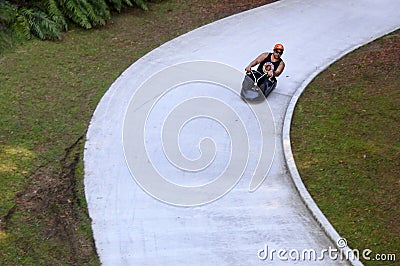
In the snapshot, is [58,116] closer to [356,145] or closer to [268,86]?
[268,86]

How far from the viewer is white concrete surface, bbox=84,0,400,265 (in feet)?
28.6

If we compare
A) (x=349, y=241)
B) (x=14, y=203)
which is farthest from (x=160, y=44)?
(x=349, y=241)

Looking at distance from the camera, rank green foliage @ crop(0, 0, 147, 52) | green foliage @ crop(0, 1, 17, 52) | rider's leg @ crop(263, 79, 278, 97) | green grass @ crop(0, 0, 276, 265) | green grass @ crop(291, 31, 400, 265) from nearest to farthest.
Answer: green grass @ crop(0, 0, 276, 265), green grass @ crop(291, 31, 400, 265), rider's leg @ crop(263, 79, 278, 97), green foliage @ crop(0, 1, 17, 52), green foliage @ crop(0, 0, 147, 52)

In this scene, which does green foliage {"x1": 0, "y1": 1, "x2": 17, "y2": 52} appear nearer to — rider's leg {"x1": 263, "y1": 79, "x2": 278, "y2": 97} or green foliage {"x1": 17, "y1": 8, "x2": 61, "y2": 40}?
green foliage {"x1": 17, "y1": 8, "x2": 61, "y2": 40}

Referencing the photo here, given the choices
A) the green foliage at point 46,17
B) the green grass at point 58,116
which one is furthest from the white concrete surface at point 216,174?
the green foliage at point 46,17

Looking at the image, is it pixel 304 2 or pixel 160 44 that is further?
pixel 304 2

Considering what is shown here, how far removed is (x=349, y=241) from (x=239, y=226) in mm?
1484

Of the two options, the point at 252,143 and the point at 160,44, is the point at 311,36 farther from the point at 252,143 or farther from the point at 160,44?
the point at 252,143

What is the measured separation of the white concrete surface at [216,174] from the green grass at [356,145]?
0.28m

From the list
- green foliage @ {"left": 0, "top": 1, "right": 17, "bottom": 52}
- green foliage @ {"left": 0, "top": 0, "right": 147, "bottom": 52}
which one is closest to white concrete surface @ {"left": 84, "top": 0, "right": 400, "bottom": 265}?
green foliage @ {"left": 0, "top": 0, "right": 147, "bottom": 52}

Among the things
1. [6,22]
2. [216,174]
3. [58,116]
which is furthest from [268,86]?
[6,22]

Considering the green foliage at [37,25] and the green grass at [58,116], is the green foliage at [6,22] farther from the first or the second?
the green grass at [58,116]

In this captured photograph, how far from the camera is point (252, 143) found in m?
11.3

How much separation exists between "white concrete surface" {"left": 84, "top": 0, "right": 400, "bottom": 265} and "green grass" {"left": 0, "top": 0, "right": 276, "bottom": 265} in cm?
26
